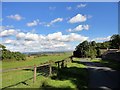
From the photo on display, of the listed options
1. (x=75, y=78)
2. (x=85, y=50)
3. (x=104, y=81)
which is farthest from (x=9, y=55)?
(x=85, y=50)

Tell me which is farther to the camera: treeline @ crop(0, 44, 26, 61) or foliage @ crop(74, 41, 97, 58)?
foliage @ crop(74, 41, 97, 58)

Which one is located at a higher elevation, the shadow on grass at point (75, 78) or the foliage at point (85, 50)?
the foliage at point (85, 50)

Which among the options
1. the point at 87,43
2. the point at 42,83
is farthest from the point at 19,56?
the point at 87,43

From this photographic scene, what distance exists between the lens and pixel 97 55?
107 m

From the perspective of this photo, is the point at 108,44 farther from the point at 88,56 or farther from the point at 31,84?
the point at 31,84

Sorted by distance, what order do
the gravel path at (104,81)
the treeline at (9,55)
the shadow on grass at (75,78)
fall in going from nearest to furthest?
the gravel path at (104,81) → the shadow on grass at (75,78) → the treeline at (9,55)

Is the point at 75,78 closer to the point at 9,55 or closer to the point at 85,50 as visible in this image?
the point at 9,55

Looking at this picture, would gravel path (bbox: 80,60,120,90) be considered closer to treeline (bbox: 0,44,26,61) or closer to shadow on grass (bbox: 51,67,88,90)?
shadow on grass (bbox: 51,67,88,90)

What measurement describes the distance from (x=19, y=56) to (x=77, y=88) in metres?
44.1

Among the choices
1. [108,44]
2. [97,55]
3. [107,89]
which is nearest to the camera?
[107,89]

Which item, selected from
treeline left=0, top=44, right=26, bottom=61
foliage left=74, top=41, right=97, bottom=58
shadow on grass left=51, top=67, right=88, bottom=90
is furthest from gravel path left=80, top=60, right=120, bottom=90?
foliage left=74, top=41, right=97, bottom=58

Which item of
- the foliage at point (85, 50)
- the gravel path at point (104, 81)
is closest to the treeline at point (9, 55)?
the gravel path at point (104, 81)

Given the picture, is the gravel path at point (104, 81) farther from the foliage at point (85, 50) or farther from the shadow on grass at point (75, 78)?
the foliage at point (85, 50)

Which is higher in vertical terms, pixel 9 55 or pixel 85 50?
pixel 85 50
